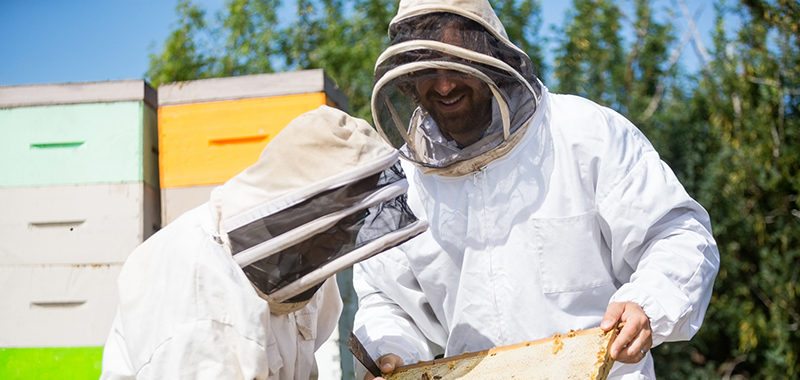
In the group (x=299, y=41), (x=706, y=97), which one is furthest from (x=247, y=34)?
(x=706, y=97)

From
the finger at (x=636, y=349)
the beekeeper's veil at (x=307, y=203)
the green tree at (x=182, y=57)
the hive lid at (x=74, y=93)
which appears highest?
the beekeeper's veil at (x=307, y=203)

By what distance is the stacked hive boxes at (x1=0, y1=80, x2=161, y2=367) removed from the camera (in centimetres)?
327

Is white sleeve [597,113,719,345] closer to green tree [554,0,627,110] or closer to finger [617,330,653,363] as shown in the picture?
finger [617,330,653,363]

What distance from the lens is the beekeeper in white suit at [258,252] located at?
1537mm

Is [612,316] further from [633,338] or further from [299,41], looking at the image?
[299,41]

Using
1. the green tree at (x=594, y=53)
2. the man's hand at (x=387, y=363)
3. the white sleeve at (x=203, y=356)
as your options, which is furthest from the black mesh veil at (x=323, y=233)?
the green tree at (x=594, y=53)

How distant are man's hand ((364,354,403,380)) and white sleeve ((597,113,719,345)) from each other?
0.72 m

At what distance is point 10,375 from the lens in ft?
10.5

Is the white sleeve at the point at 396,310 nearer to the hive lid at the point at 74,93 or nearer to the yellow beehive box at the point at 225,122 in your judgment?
the yellow beehive box at the point at 225,122

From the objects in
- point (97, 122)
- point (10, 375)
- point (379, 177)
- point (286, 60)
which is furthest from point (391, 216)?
point (286, 60)

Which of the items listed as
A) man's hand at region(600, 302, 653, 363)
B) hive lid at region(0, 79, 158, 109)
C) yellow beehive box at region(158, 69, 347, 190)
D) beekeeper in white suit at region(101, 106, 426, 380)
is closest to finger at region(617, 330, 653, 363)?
man's hand at region(600, 302, 653, 363)

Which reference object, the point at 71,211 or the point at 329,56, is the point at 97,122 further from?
the point at 329,56

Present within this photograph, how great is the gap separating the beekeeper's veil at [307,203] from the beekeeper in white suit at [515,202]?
520 millimetres

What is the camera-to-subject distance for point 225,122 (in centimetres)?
345
